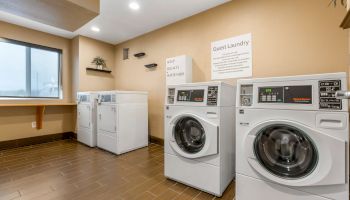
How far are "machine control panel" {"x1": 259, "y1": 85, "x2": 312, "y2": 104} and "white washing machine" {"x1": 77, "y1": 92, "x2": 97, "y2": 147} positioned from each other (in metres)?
3.00

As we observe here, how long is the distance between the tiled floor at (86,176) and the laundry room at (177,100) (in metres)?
0.02

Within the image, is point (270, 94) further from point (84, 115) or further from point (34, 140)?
point (34, 140)

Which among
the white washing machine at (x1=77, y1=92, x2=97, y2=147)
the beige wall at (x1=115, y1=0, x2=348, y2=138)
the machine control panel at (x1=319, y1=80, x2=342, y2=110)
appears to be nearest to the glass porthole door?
the machine control panel at (x1=319, y1=80, x2=342, y2=110)

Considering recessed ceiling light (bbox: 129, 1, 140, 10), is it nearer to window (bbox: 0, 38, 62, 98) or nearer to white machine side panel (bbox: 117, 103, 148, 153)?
white machine side panel (bbox: 117, 103, 148, 153)

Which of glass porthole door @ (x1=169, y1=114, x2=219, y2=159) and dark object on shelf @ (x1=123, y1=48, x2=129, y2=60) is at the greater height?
dark object on shelf @ (x1=123, y1=48, x2=129, y2=60)

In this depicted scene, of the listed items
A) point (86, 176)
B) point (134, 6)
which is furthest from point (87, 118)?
point (134, 6)

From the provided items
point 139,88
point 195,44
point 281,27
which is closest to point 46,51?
point 139,88

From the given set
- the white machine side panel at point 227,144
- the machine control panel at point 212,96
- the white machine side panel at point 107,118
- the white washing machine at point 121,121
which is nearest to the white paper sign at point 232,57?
the white machine side panel at point 227,144

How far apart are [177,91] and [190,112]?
0.31 meters

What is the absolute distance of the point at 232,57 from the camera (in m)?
2.53

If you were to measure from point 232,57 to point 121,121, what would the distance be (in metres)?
2.07

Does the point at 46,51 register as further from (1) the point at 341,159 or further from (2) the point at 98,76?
(1) the point at 341,159

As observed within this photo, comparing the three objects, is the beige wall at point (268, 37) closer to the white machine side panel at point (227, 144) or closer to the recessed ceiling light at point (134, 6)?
the recessed ceiling light at point (134, 6)

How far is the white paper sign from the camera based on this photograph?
2.41 m
